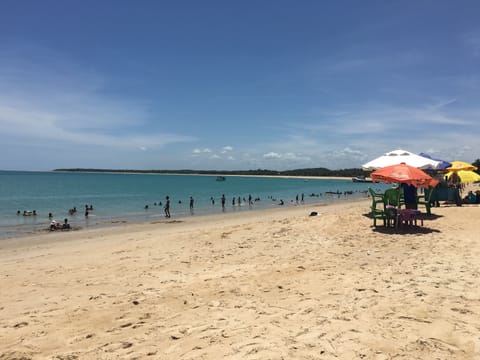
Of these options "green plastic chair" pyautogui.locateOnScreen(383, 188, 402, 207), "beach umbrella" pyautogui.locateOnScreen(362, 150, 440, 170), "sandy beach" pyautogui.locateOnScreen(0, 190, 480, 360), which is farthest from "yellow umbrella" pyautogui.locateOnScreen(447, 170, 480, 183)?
"sandy beach" pyautogui.locateOnScreen(0, 190, 480, 360)

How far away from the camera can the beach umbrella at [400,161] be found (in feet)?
44.3

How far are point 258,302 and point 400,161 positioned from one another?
410 inches

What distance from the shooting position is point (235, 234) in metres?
12.5

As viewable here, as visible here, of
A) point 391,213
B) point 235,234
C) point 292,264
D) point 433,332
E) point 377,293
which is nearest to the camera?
point 433,332

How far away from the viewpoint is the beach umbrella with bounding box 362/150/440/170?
13.5m

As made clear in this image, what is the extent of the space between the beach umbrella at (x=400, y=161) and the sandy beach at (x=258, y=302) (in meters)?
3.80

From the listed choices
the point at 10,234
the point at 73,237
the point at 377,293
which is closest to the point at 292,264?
the point at 377,293

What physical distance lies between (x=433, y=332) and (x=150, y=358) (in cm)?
318

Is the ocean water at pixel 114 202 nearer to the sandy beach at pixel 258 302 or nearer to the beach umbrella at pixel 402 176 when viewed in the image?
the sandy beach at pixel 258 302

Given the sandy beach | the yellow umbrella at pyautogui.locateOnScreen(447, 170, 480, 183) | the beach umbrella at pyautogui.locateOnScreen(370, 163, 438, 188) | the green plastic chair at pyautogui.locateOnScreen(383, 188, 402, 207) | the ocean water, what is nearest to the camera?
the sandy beach

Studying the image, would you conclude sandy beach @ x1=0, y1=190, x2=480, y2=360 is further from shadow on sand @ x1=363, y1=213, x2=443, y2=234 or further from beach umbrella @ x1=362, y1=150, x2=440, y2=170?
beach umbrella @ x1=362, y1=150, x2=440, y2=170

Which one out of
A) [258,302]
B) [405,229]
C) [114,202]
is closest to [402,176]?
[405,229]

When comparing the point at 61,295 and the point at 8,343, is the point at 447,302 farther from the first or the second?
the point at 61,295

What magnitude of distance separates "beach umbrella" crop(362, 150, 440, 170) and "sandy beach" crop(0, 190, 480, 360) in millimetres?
3804
